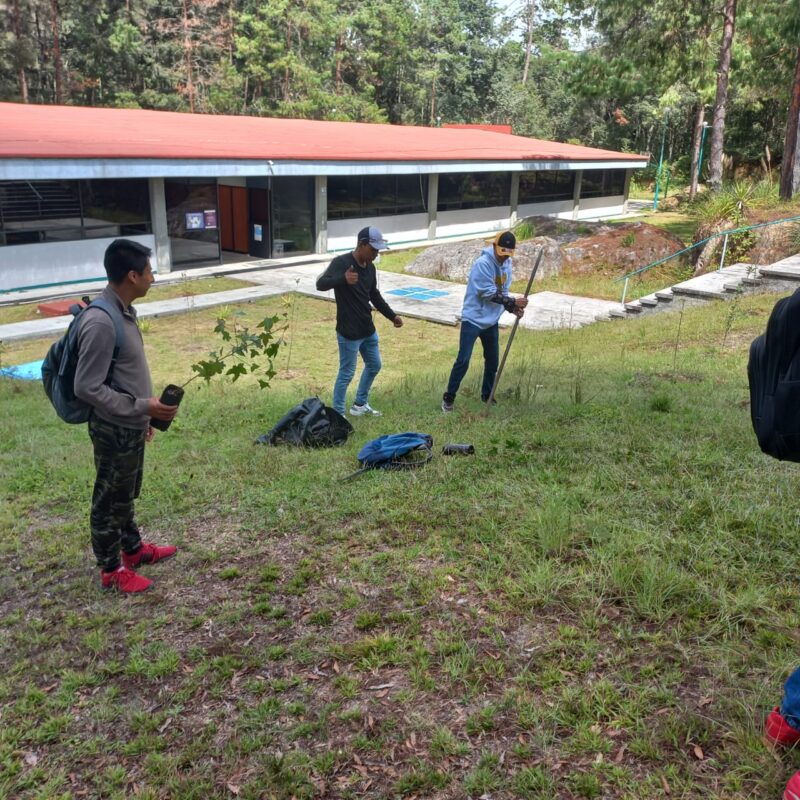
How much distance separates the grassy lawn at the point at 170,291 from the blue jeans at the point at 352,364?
10055mm

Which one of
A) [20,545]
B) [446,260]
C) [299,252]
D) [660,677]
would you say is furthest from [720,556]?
[299,252]

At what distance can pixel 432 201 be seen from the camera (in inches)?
1051

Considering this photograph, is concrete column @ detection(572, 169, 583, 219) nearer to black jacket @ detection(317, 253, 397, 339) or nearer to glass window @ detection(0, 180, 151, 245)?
glass window @ detection(0, 180, 151, 245)

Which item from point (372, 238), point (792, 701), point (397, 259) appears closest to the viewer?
point (792, 701)

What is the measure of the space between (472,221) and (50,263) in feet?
53.6

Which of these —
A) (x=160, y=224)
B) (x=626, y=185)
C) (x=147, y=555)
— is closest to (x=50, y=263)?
(x=160, y=224)

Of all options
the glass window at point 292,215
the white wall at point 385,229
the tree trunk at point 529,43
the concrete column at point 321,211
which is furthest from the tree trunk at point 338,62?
the glass window at point 292,215

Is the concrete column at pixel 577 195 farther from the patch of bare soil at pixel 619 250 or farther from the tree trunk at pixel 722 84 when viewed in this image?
the patch of bare soil at pixel 619 250

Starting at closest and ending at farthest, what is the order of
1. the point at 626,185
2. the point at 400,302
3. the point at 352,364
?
1. the point at 352,364
2. the point at 400,302
3. the point at 626,185

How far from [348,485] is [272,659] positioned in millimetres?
2001

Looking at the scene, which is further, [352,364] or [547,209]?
[547,209]

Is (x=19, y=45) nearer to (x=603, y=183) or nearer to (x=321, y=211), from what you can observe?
(x=321, y=211)

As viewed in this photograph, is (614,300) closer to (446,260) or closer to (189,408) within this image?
(446,260)

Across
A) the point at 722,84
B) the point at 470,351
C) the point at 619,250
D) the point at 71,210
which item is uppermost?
the point at 722,84
